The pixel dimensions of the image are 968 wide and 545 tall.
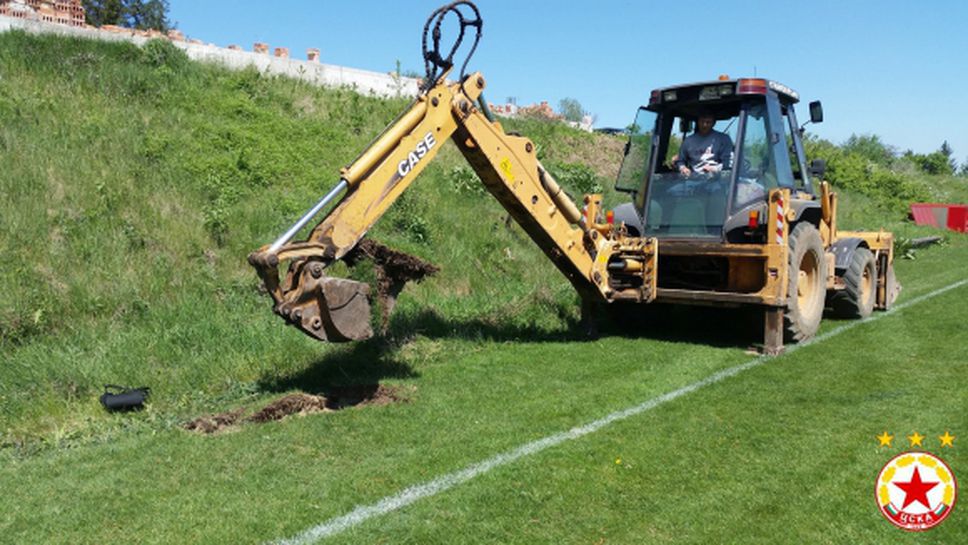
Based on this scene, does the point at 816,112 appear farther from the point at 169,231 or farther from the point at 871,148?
the point at 871,148

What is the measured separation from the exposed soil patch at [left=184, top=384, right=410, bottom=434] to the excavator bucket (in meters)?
0.71

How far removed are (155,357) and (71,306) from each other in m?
1.57

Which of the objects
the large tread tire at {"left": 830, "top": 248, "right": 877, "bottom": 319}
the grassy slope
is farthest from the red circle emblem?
the large tread tire at {"left": 830, "top": 248, "right": 877, "bottom": 319}

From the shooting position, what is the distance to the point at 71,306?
8.18m

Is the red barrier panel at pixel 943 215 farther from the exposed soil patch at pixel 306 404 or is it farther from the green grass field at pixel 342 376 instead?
the exposed soil patch at pixel 306 404

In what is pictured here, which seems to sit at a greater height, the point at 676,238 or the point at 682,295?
the point at 676,238

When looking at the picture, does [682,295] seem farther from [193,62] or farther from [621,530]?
[193,62]

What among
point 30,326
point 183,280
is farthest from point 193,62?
point 30,326

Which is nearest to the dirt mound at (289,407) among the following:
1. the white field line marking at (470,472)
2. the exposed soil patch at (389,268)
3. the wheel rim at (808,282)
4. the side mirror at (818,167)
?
the exposed soil patch at (389,268)

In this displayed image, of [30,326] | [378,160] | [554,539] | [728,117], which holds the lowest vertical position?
[554,539]

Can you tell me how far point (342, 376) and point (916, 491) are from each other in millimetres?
4677

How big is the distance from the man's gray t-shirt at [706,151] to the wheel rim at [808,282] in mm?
1603

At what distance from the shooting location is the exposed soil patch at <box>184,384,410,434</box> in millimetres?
5848

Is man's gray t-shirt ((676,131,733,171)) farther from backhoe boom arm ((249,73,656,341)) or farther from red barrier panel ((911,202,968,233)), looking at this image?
red barrier panel ((911,202,968,233))
